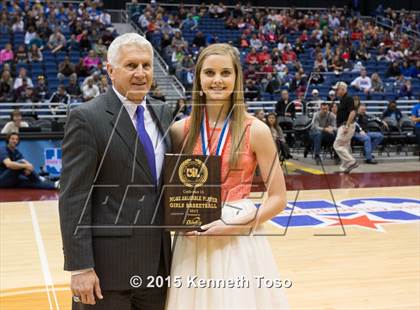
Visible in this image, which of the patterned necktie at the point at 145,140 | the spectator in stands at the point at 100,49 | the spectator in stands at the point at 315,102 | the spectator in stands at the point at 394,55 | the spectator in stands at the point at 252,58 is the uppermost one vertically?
the patterned necktie at the point at 145,140

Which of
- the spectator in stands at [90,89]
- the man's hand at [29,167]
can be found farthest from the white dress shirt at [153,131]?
the spectator in stands at [90,89]

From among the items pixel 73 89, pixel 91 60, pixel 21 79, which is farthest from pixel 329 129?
pixel 21 79

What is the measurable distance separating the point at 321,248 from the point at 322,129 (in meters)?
6.14

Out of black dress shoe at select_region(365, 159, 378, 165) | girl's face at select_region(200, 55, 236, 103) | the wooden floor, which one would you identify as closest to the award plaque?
girl's face at select_region(200, 55, 236, 103)

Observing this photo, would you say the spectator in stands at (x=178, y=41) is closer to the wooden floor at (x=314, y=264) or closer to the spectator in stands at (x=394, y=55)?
the spectator in stands at (x=394, y=55)

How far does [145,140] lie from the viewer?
2184 mm

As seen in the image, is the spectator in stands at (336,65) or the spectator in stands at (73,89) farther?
the spectator in stands at (336,65)

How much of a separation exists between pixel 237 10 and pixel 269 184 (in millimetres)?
18852

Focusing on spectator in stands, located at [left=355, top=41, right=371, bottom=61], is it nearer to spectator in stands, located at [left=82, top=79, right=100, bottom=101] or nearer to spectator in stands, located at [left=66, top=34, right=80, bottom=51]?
spectator in stands, located at [left=66, top=34, right=80, bottom=51]

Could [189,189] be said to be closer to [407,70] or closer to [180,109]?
[180,109]

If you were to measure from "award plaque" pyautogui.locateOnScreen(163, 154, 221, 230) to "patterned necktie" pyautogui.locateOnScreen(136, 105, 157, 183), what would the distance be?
0.07 metres

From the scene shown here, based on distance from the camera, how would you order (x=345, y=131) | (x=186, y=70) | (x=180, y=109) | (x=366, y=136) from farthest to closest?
1. (x=186, y=70)
2. (x=366, y=136)
3. (x=345, y=131)
4. (x=180, y=109)

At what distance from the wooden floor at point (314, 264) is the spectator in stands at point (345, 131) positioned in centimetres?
387

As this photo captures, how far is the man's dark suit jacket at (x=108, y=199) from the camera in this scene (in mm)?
2068
